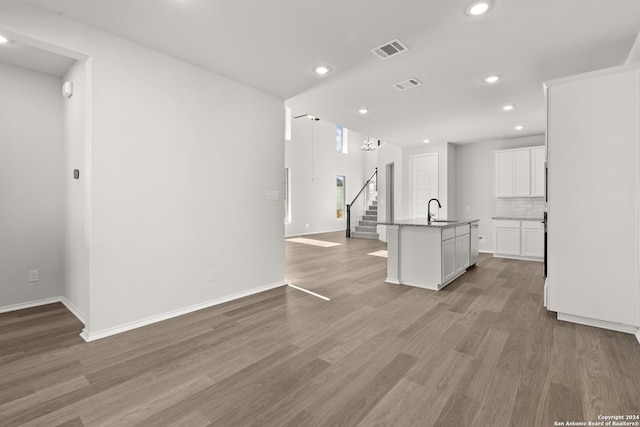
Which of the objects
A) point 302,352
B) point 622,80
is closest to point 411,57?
point 622,80

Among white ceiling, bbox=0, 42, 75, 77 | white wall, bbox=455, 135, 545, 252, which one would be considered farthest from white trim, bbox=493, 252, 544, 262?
white ceiling, bbox=0, 42, 75, 77

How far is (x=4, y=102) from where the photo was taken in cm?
331

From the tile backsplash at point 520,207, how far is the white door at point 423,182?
4.69ft

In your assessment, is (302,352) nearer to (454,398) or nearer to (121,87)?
(454,398)

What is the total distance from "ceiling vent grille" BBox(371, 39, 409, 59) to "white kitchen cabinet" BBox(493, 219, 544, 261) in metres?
5.07

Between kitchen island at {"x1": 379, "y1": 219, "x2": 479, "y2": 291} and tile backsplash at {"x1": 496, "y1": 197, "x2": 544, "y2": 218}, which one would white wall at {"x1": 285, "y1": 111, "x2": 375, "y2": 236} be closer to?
tile backsplash at {"x1": 496, "y1": 197, "x2": 544, "y2": 218}

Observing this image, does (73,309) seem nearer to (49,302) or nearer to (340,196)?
(49,302)

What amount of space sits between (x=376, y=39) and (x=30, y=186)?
4092 mm

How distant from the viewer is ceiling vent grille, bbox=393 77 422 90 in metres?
3.79

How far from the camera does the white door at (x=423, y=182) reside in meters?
7.65

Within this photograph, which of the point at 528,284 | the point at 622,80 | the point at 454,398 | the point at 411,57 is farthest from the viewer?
the point at 528,284

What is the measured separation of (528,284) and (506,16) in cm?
362

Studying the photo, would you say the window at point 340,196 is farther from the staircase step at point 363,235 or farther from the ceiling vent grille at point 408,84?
the ceiling vent grille at point 408,84

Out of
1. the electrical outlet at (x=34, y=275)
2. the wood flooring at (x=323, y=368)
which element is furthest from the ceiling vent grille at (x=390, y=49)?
the electrical outlet at (x=34, y=275)
